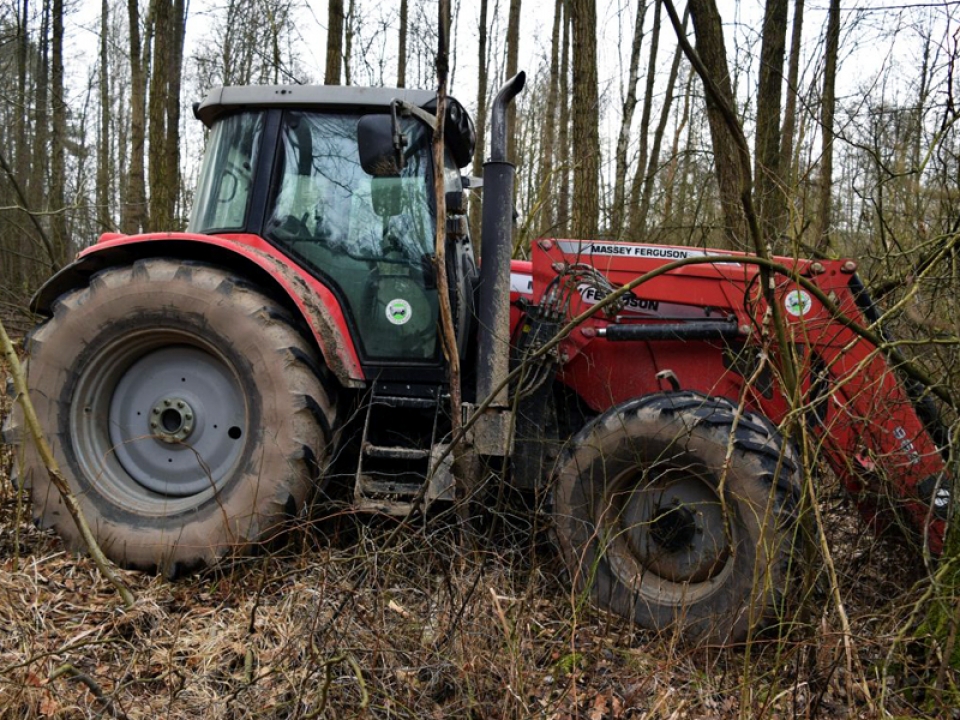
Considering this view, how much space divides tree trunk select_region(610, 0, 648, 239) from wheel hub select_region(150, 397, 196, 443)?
5301 millimetres

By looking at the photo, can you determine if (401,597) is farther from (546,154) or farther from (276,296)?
(546,154)

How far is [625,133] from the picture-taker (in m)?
9.46

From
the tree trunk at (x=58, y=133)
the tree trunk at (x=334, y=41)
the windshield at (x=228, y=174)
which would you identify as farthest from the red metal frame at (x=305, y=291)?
the tree trunk at (x=58, y=133)

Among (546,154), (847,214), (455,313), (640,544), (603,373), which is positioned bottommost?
(640,544)

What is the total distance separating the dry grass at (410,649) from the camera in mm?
2586

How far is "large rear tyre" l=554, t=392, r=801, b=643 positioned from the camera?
127 inches

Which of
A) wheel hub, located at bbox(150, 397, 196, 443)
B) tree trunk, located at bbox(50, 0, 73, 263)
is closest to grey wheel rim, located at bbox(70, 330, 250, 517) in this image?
wheel hub, located at bbox(150, 397, 196, 443)

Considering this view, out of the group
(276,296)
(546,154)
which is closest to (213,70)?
(546,154)

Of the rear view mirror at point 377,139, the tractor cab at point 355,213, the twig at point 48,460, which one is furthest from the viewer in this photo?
the tractor cab at point 355,213

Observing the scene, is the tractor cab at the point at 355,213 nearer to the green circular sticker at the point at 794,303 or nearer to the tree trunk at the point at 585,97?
the green circular sticker at the point at 794,303

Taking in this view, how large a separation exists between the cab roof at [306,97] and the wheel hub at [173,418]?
4.88ft

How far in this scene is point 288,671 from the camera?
8.91ft

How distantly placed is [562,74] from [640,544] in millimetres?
12062

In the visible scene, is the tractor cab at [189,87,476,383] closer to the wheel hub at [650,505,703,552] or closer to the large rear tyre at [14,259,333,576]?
the large rear tyre at [14,259,333,576]
